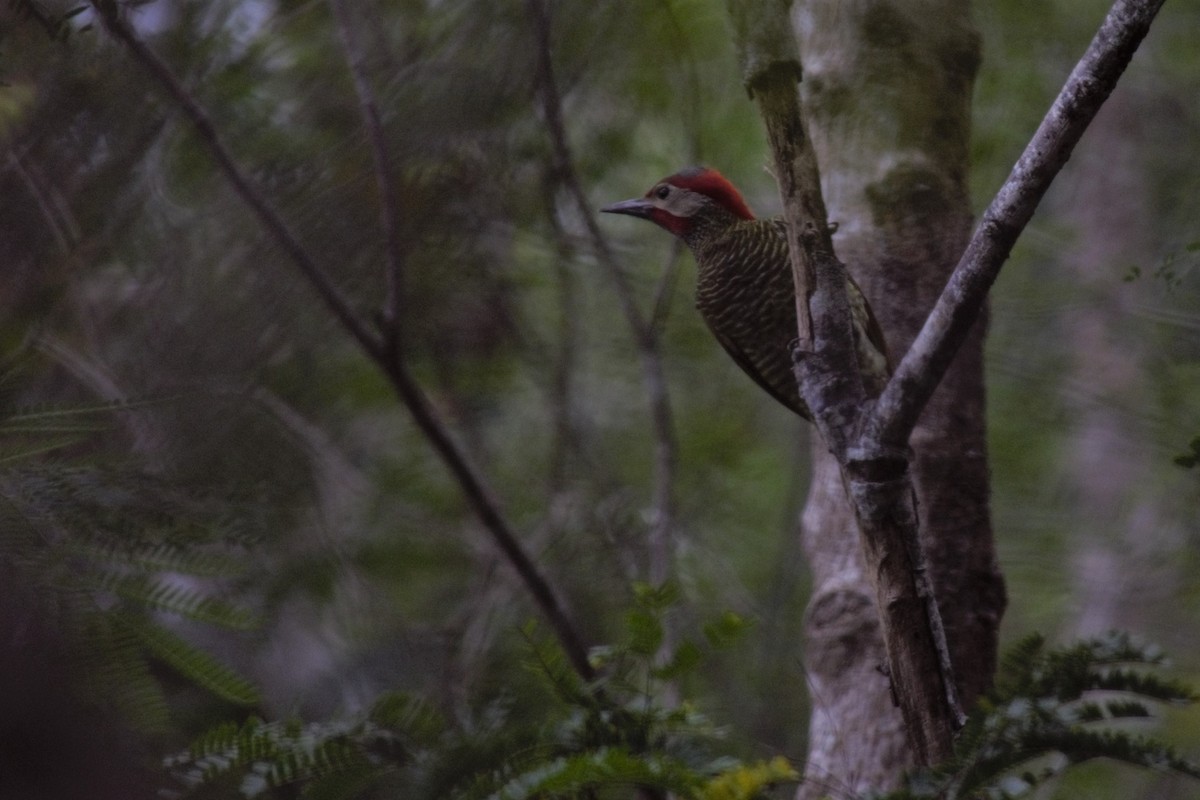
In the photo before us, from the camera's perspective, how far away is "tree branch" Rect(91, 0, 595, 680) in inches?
96.0

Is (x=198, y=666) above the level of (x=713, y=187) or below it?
below

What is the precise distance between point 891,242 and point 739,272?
43cm

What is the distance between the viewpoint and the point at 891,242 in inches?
99.0

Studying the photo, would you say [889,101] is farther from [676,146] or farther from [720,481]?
[720,481]

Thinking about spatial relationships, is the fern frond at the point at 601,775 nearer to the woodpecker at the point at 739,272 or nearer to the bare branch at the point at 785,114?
the bare branch at the point at 785,114

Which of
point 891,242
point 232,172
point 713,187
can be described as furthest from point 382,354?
point 891,242

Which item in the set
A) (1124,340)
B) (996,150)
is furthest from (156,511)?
(1124,340)

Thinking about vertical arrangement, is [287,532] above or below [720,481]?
above

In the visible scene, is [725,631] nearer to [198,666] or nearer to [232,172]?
[198,666]

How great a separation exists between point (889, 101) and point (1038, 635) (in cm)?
131

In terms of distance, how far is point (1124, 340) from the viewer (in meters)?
4.72

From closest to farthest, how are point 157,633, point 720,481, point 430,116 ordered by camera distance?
point 157,633 < point 430,116 < point 720,481

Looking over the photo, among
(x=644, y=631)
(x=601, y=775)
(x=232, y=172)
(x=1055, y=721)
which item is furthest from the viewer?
(x=232, y=172)

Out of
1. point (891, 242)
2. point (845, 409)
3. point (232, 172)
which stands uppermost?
point (232, 172)
